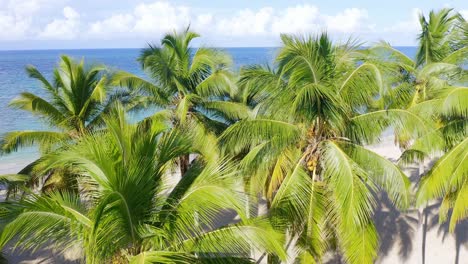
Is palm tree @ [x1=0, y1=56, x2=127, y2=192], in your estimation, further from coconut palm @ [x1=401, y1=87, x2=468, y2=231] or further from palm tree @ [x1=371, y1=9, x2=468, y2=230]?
coconut palm @ [x1=401, y1=87, x2=468, y2=231]

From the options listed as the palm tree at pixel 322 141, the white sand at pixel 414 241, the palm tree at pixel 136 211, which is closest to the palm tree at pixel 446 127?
the palm tree at pixel 322 141

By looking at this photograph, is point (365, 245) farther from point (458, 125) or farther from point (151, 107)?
point (151, 107)

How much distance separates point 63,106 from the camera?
10.5 metres

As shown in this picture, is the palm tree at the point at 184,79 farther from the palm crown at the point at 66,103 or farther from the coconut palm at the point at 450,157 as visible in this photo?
the coconut palm at the point at 450,157

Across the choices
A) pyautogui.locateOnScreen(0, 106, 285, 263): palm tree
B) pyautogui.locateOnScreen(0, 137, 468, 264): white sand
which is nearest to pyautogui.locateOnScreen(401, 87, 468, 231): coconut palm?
pyautogui.locateOnScreen(0, 137, 468, 264): white sand

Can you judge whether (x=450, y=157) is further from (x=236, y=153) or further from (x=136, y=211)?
(x=136, y=211)

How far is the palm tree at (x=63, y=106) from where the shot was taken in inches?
392

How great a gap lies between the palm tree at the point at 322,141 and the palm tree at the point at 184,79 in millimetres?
3107

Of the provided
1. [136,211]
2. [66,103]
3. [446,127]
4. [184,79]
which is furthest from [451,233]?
[66,103]

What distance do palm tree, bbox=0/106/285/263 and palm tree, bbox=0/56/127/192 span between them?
4626 mm

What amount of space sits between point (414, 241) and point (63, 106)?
11.0 metres

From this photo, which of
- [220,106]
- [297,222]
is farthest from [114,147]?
[220,106]

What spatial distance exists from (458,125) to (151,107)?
7572 millimetres

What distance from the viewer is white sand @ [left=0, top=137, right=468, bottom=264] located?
12.4 metres
